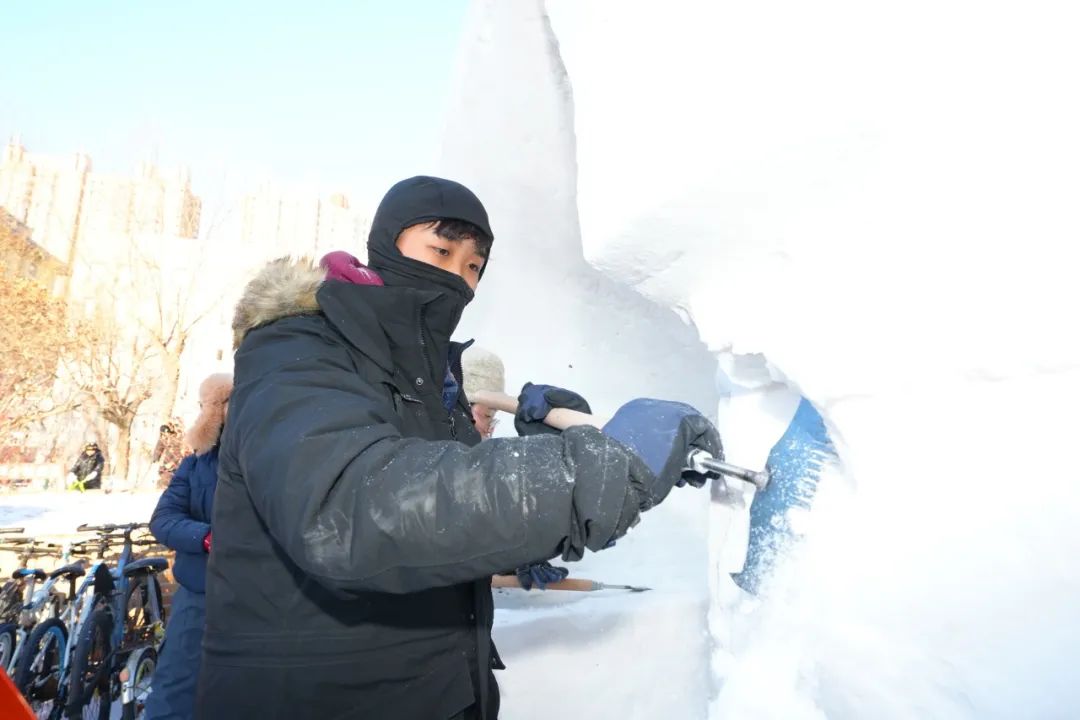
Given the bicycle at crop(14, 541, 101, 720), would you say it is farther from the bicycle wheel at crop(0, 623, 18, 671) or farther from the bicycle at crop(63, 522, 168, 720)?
the bicycle wheel at crop(0, 623, 18, 671)

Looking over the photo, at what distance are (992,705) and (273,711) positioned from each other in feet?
3.11

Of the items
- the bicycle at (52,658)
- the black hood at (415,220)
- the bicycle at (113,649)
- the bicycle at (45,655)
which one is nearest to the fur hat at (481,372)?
the black hood at (415,220)

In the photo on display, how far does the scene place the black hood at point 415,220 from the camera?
119cm

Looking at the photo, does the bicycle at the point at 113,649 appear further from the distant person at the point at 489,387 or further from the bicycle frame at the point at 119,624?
the distant person at the point at 489,387

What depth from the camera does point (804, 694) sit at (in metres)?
1.19

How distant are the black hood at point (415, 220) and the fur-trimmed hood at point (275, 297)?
0.43ft

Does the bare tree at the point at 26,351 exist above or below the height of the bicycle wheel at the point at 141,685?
above

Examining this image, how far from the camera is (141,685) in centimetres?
369

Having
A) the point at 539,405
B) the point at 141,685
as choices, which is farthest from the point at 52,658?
the point at 539,405

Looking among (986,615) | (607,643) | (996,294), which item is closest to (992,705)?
(986,615)

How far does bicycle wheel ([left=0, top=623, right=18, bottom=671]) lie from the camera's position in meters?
3.74

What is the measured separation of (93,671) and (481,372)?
279 centimetres

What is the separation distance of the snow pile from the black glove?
35cm

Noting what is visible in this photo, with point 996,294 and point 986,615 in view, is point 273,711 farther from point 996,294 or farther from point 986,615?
point 996,294
